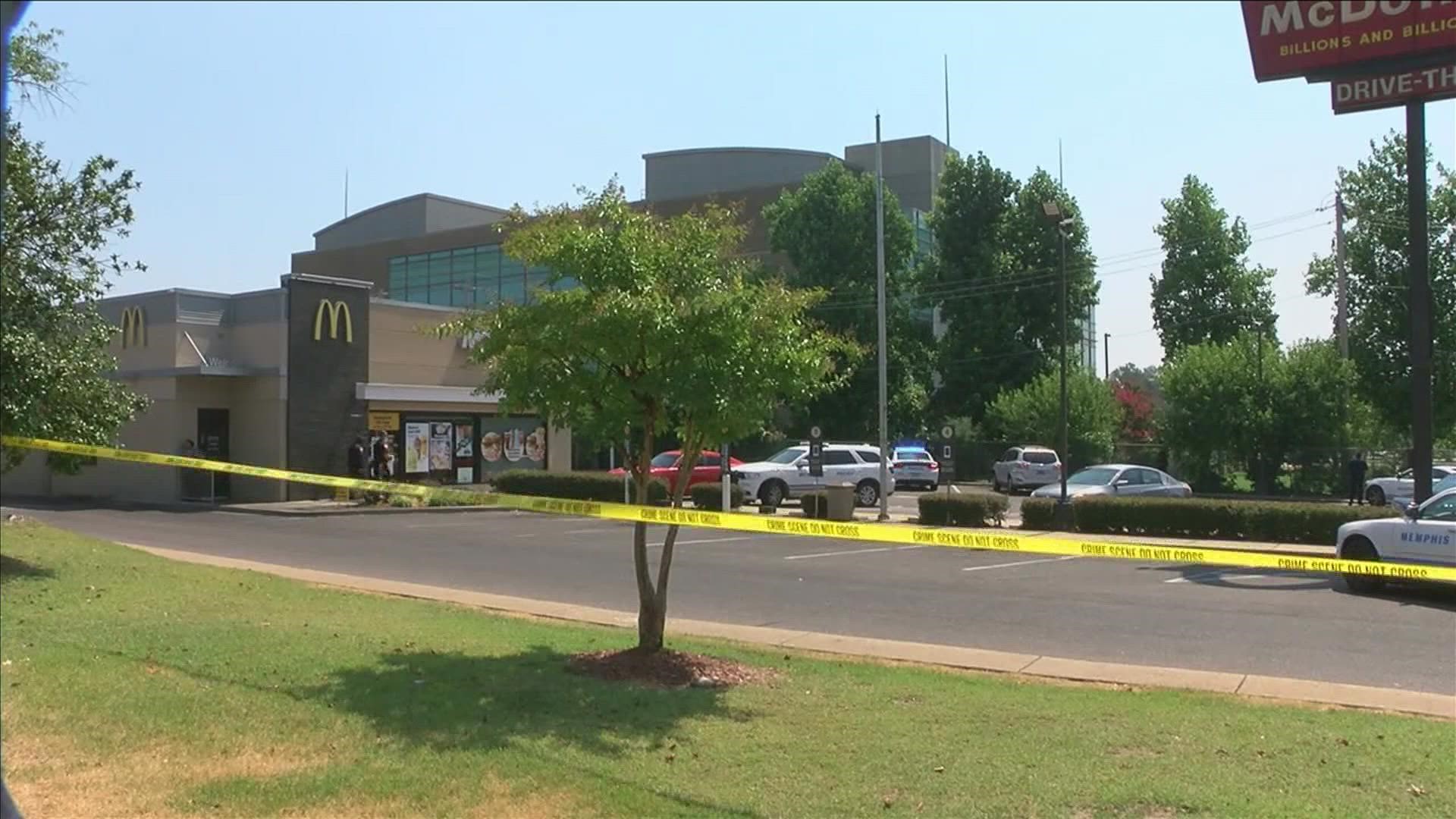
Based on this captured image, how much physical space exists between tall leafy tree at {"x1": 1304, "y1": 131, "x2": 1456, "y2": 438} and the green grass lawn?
38233mm

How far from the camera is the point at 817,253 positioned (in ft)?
170

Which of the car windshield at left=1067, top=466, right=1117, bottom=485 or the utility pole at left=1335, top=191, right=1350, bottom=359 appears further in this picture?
the utility pole at left=1335, top=191, right=1350, bottom=359

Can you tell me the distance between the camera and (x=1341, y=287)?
133ft

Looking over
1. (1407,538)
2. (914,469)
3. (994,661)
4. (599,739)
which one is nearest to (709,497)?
(1407,538)

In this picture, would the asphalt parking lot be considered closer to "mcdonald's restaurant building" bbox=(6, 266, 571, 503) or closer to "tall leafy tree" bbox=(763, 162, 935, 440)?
"mcdonald's restaurant building" bbox=(6, 266, 571, 503)

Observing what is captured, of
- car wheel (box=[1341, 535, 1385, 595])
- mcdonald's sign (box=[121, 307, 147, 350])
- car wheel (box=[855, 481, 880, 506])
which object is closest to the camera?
car wheel (box=[1341, 535, 1385, 595])

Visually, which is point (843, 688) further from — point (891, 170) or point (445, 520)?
point (891, 170)

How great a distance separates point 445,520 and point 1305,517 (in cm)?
1745

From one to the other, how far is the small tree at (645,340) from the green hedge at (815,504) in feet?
58.9

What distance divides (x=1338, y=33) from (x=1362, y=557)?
24.9 feet

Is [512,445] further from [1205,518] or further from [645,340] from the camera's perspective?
[645,340]

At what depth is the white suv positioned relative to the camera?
98.8 feet

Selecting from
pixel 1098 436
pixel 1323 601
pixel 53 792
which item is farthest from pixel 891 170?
pixel 53 792

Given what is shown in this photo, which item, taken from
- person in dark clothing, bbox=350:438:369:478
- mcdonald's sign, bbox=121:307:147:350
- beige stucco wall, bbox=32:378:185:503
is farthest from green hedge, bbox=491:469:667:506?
mcdonald's sign, bbox=121:307:147:350
